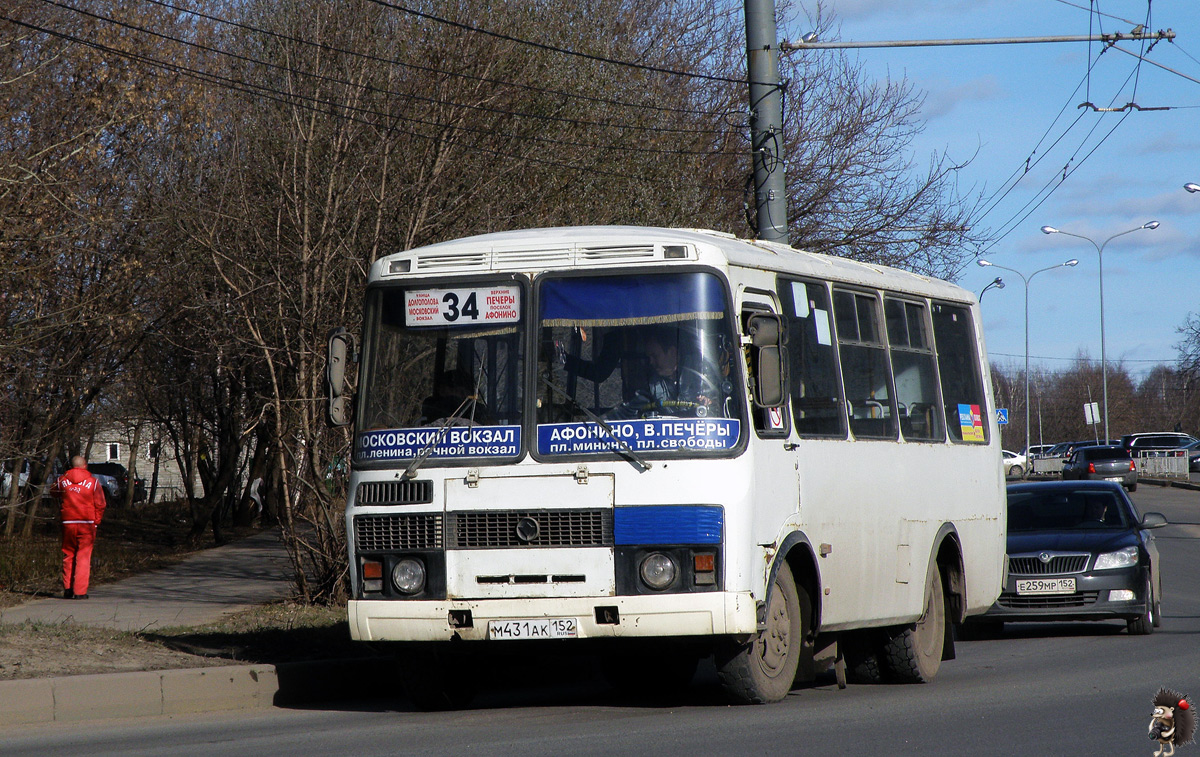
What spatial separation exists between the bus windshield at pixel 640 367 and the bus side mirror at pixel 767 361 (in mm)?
147

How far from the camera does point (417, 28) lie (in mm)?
16828

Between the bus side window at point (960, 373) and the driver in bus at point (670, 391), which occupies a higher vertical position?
the bus side window at point (960, 373)

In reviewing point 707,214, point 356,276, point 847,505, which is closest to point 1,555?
point 356,276

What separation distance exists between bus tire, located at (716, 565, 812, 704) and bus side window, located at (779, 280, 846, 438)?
101 centimetres

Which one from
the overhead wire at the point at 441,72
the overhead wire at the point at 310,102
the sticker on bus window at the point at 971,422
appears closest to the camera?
the sticker on bus window at the point at 971,422

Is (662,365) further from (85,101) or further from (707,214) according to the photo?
(85,101)

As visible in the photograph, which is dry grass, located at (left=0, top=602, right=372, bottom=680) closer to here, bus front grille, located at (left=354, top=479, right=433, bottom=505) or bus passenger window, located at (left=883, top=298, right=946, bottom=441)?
bus front grille, located at (left=354, top=479, right=433, bottom=505)

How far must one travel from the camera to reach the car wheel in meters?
14.3

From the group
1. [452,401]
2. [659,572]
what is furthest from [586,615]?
[452,401]

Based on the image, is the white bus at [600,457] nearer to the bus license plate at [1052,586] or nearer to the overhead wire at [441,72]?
the bus license plate at [1052,586]

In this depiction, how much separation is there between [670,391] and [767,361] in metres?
0.56

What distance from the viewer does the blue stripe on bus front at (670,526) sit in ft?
26.9

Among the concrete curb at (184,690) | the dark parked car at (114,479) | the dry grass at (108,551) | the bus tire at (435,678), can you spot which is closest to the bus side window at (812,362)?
the bus tire at (435,678)

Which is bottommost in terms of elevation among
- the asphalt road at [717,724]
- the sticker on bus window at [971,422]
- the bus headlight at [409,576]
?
the asphalt road at [717,724]
